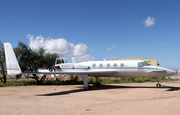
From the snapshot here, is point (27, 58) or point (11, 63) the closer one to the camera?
point (11, 63)

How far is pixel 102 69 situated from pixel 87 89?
3049 mm

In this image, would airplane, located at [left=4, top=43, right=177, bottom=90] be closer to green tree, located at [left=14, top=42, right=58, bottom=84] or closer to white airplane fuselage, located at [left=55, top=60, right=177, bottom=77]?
white airplane fuselage, located at [left=55, top=60, right=177, bottom=77]

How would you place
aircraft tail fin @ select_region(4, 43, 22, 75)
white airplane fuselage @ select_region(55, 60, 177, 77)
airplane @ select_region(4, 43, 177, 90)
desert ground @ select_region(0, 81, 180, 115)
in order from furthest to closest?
white airplane fuselage @ select_region(55, 60, 177, 77)
airplane @ select_region(4, 43, 177, 90)
aircraft tail fin @ select_region(4, 43, 22, 75)
desert ground @ select_region(0, 81, 180, 115)

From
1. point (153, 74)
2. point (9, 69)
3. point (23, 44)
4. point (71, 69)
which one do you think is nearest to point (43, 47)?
point (23, 44)

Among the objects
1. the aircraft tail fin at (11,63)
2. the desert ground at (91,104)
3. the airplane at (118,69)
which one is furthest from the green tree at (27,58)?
the desert ground at (91,104)

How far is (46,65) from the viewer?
24.4 meters

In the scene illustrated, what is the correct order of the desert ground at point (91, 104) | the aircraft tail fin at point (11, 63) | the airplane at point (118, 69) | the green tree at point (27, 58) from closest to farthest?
the desert ground at point (91, 104) → the aircraft tail fin at point (11, 63) → the airplane at point (118, 69) → the green tree at point (27, 58)

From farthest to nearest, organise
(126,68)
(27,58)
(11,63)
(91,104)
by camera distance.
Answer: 1. (27,58)
2. (126,68)
3. (11,63)
4. (91,104)

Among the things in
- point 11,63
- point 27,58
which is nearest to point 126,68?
point 11,63

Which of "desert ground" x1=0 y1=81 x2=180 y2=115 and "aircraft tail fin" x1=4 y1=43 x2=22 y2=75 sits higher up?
"aircraft tail fin" x1=4 y1=43 x2=22 y2=75

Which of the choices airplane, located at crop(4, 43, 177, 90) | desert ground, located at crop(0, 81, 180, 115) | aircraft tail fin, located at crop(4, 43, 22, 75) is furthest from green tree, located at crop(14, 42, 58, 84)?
desert ground, located at crop(0, 81, 180, 115)

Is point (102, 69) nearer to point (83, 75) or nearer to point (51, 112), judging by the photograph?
point (83, 75)

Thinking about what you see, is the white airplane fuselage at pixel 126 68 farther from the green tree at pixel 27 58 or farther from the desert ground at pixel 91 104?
the green tree at pixel 27 58

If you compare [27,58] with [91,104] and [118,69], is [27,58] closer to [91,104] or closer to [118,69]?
[118,69]
